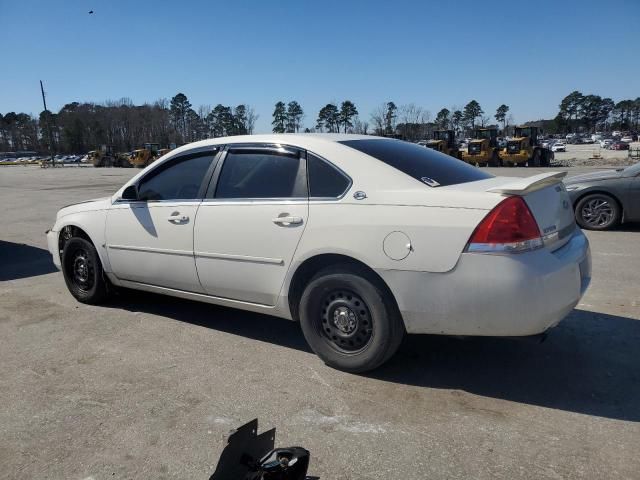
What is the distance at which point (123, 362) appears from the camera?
3766 mm

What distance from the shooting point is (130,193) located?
14.9ft

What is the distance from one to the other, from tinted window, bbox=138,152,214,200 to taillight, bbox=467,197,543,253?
2.28 meters

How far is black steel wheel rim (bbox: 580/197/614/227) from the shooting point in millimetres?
8695

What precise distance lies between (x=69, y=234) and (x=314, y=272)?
9.76ft

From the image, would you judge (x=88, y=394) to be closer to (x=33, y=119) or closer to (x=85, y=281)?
(x=85, y=281)

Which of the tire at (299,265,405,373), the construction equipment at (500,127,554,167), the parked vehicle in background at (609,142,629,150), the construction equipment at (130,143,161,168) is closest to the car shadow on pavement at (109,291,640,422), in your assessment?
the tire at (299,265,405,373)

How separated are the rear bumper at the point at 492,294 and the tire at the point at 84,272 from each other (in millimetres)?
3039

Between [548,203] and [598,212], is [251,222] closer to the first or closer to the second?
[548,203]

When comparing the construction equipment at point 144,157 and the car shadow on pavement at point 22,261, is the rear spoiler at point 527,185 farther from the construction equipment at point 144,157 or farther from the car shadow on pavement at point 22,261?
the construction equipment at point 144,157

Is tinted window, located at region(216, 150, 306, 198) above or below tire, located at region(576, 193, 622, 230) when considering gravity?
above

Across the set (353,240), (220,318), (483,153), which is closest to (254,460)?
(353,240)

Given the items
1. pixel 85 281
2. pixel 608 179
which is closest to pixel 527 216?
pixel 85 281

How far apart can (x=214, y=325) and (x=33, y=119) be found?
14227 cm

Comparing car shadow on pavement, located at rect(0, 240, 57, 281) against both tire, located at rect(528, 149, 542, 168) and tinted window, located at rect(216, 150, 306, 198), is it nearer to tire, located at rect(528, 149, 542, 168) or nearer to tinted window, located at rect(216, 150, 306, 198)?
tinted window, located at rect(216, 150, 306, 198)
